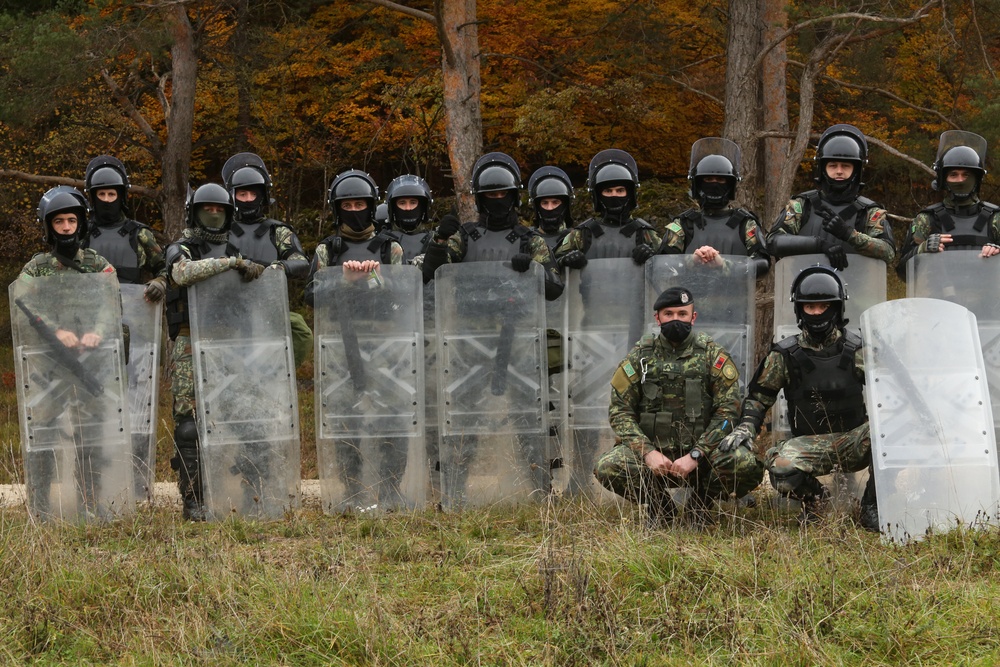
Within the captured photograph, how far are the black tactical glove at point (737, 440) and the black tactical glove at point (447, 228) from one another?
7.47 ft

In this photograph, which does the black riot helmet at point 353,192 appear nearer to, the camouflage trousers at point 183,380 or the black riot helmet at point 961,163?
the camouflage trousers at point 183,380

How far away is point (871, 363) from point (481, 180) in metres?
2.68

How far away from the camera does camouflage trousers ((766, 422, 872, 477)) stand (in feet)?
21.8

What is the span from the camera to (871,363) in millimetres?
6457

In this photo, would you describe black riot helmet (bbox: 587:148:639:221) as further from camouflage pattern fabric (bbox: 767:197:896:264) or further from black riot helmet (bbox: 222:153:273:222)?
black riot helmet (bbox: 222:153:273:222)

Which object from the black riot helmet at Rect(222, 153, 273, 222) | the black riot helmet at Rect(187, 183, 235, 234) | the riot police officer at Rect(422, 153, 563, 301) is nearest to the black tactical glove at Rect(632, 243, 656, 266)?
the riot police officer at Rect(422, 153, 563, 301)

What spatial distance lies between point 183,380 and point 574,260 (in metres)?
2.47

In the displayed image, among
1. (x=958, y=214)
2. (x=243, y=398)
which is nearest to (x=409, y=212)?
(x=243, y=398)

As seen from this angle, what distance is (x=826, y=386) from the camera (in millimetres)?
6758

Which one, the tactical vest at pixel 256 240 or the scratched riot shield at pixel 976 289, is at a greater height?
the tactical vest at pixel 256 240

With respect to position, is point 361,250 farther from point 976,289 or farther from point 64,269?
point 976,289

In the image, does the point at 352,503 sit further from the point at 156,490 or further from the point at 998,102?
the point at 998,102

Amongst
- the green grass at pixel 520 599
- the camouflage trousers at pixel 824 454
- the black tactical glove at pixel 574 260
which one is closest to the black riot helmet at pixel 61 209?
the green grass at pixel 520 599

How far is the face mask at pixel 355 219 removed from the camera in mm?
7855
